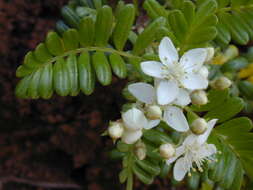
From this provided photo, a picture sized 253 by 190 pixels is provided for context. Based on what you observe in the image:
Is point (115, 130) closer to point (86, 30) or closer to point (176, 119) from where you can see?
point (176, 119)

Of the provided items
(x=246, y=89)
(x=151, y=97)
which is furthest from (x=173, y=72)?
(x=246, y=89)

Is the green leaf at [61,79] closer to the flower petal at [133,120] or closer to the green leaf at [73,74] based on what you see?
the green leaf at [73,74]

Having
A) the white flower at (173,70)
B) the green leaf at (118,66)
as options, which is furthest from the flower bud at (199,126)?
the green leaf at (118,66)

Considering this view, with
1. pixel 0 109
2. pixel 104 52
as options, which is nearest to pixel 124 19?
pixel 104 52

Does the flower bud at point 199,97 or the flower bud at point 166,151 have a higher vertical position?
the flower bud at point 199,97

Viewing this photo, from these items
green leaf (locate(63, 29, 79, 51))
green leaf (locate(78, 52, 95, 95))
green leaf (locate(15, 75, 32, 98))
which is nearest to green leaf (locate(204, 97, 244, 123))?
green leaf (locate(78, 52, 95, 95))
